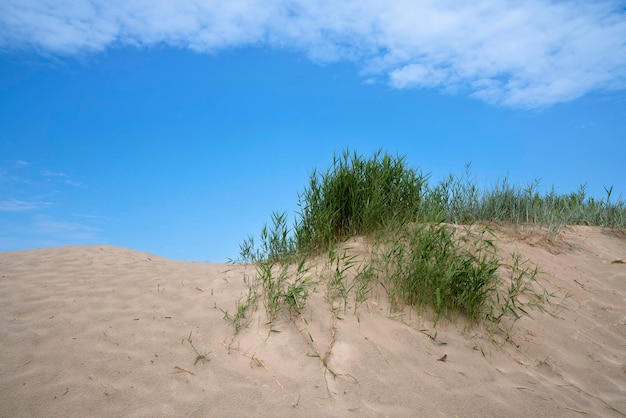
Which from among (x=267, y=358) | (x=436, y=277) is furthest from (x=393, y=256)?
(x=267, y=358)

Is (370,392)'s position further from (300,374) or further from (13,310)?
(13,310)

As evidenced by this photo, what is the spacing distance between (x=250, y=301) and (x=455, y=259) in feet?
6.83

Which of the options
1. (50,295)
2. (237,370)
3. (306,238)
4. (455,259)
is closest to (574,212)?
(455,259)

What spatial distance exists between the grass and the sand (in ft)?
0.56

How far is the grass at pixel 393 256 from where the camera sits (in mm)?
4395

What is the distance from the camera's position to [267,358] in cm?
372

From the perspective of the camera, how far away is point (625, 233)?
7.40m

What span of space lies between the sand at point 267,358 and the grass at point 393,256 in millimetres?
170

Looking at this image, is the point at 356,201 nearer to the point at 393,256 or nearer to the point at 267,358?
the point at 393,256

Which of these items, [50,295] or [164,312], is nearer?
[164,312]

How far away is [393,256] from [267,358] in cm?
179

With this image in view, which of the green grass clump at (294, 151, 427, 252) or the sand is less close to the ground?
the green grass clump at (294, 151, 427, 252)

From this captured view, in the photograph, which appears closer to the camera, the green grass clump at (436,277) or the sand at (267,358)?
the sand at (267,358)

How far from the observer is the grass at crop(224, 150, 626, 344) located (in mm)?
4395
